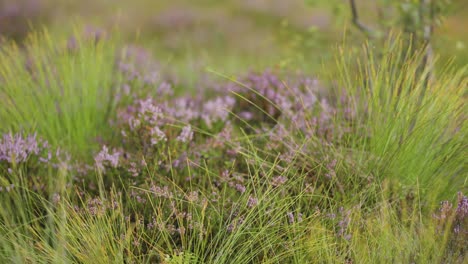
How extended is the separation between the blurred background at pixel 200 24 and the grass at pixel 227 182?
3.09 m

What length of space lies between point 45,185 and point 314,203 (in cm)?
138

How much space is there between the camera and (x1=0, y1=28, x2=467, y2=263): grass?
237 centimetres

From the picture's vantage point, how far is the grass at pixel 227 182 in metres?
2.37

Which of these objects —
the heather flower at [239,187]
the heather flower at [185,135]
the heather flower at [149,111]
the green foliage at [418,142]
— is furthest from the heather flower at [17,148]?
the green foliage at [418,142]

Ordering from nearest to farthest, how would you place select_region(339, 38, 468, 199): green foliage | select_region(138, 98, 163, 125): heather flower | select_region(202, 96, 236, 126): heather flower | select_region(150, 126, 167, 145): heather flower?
select_region(339, 38, 468, 199): green foliage
select_region(150, 126, 167, 145): heather flower
select_region(138, 98, 163, 125): heather flower
select_region(202, 96, 236, 126): heather flower

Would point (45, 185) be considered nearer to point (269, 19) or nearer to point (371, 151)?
point (371, 151)

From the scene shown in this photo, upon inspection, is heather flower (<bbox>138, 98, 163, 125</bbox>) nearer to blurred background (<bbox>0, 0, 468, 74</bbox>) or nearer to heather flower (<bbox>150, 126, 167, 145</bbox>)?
heather flower (<bbox>150, 126, 167, 145</bbox>)

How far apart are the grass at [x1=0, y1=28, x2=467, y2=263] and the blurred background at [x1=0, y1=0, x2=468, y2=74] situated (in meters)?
3.09

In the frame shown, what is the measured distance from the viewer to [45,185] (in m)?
2.91

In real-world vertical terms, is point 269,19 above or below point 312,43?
below

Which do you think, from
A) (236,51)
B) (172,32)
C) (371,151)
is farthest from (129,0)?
(371,151)

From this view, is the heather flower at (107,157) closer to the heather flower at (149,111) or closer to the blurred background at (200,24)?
the heather flower at (149,111)

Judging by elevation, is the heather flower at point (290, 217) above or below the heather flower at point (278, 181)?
below

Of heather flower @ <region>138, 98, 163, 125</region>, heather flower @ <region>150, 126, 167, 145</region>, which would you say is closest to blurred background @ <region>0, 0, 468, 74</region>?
heather flower @ <region>138, 98, 163, 125</region>
